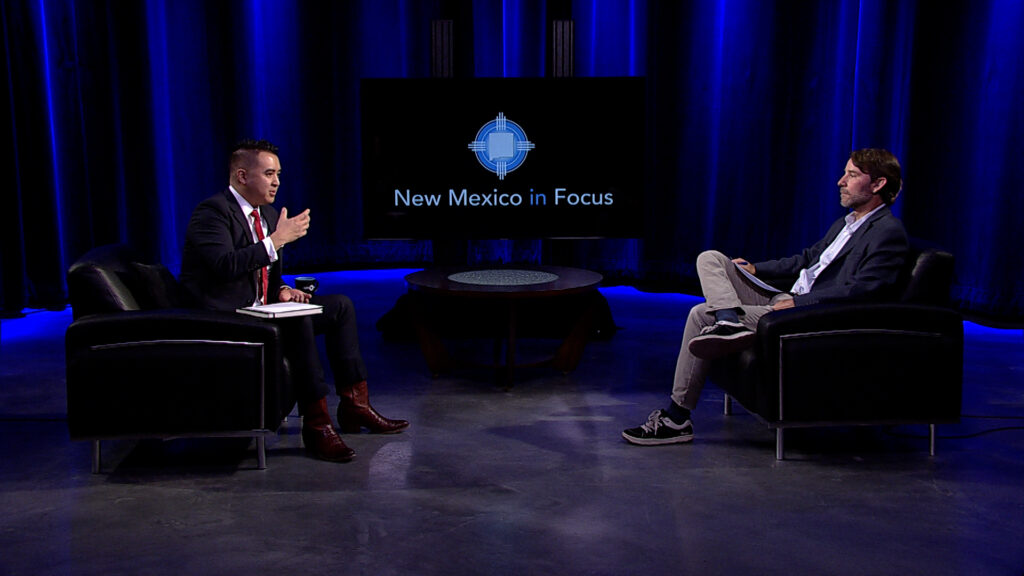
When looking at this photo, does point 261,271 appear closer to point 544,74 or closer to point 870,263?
point 870,263

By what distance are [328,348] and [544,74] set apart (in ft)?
12.3

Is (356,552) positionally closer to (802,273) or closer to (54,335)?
(802,273)

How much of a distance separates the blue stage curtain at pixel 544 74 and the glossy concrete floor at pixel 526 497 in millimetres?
2356

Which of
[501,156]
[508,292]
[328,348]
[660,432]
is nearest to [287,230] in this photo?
[328,348]

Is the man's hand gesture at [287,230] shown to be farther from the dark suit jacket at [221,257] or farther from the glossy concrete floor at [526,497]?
the glossy concrete floor at [526,497]

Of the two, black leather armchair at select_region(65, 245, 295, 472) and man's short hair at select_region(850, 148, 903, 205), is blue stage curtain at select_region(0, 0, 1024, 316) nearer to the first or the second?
man's short hair at select_region(850, 148, 903, 205)

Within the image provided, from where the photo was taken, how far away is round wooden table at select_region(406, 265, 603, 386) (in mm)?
4277

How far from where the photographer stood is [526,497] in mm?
3078

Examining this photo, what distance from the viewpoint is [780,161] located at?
22.6 feet

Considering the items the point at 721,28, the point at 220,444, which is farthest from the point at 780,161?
the point at 220,444

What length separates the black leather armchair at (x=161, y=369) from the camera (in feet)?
10.5

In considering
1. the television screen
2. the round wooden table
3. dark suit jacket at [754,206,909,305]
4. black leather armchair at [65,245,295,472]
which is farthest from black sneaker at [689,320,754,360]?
the television screen

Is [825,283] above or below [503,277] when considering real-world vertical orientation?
above

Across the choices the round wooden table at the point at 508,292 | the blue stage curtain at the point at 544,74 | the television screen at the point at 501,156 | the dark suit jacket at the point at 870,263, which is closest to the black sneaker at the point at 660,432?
the dark suit jacket at the point at 870,263
